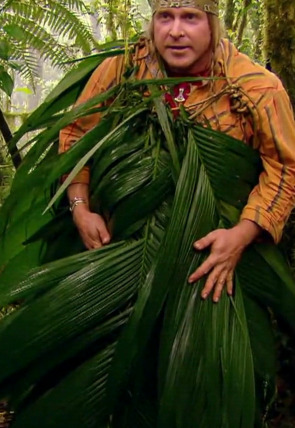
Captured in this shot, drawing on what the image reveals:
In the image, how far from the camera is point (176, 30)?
161 cm

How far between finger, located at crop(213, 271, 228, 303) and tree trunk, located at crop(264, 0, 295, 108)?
3.02 ft

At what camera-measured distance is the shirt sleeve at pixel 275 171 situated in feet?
5.22

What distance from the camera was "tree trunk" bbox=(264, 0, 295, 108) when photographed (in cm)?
223

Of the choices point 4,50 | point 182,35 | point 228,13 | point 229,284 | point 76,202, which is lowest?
point 229,284

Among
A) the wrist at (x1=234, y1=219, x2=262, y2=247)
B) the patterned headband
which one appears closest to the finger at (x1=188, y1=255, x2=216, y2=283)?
the wrist at (x1=234, y1=219, x2=262, y2=247)

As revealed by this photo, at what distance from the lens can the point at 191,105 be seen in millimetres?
1704

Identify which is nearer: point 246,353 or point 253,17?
point 246,353

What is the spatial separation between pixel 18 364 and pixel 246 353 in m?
→ 0.56

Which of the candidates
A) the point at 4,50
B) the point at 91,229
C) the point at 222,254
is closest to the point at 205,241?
the point at 222,254

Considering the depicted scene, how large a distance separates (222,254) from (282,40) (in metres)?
1.10

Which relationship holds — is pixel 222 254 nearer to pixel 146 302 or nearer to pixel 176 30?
pixel 146 302

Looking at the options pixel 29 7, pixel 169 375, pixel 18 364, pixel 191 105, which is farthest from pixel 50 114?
pixel 29 7

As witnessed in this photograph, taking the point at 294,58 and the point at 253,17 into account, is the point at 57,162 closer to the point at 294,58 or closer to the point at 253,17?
the point at 294,58

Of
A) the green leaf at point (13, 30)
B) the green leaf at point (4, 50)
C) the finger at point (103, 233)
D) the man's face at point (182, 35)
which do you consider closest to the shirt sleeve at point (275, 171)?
the man's face at point (182, 35)
